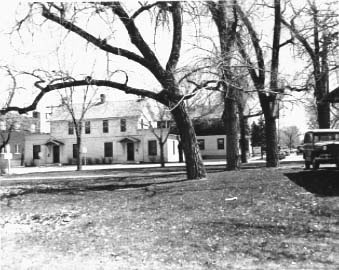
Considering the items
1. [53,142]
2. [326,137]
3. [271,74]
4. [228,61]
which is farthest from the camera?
[53,142]

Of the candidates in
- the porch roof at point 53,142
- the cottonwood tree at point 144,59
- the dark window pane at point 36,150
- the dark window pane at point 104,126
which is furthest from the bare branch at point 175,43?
the dark window pane at point 36,150

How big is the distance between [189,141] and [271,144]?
8889mm

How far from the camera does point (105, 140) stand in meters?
59.1

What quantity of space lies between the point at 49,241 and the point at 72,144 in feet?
173

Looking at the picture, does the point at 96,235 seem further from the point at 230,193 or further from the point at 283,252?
the point at 230,193

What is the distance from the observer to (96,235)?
855cm

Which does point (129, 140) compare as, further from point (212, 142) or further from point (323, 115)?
point (323, 115)

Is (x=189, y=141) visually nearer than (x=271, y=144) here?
Yes

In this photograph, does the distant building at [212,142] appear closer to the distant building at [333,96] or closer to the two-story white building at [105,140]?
the two-story white building at [105,140]

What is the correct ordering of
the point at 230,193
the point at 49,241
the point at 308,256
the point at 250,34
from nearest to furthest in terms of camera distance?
the point at 308,256 → the point at 49,241 → the point at 230,193 → the point at 250,34

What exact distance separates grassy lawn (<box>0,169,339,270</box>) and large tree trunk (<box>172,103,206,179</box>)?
281 cm

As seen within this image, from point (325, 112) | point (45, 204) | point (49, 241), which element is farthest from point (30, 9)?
point (325, 112)

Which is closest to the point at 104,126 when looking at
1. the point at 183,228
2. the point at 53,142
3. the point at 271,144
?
the point at 53,142

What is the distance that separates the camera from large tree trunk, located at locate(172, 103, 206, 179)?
16125 mm
